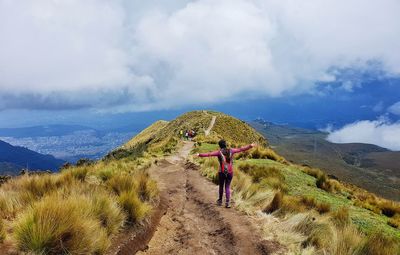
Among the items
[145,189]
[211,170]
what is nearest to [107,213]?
[145,189]

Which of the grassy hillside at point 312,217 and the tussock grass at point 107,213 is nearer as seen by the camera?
the grassy hillside at point 312,217

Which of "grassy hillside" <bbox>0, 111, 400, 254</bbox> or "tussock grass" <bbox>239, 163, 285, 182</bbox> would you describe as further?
"tussock grass" <bbox>239, 163, 285, 182</bbox>

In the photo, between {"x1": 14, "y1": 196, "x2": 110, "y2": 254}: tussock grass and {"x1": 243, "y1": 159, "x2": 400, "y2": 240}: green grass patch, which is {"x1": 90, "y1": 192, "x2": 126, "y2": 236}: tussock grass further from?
{"x1": 243, "y1": 159, "x2": 400, "y2": 240}: green grass patch

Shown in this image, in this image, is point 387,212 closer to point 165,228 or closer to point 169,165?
point 165,228

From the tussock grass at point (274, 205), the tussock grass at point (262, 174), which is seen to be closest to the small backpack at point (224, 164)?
the tussock grass at point (274, 205)

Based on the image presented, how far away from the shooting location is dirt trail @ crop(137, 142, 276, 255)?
11789mm

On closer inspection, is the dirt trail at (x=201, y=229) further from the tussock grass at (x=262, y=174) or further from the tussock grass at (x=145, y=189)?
the tussock grass at (x=262, y=174)

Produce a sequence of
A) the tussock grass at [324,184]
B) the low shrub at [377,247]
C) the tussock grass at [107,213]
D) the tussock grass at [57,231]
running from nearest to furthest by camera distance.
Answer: the tussock grass at [57,231] < the low shrub at [377,247] < the tussock grass at [107,213] < the tussock grass at [324,184]

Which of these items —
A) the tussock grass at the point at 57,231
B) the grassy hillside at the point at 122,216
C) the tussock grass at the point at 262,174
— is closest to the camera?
the tussock grass at the point at 57,231

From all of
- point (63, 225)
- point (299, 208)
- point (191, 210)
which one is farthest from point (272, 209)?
point (63, 225)

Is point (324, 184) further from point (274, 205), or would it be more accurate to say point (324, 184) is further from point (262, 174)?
point (274, 205)

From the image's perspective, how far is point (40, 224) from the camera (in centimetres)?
881

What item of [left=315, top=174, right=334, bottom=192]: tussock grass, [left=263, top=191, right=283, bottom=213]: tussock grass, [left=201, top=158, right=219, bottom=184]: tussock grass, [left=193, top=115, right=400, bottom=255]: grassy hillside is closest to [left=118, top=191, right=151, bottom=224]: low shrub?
[left=193, top=115, right=400, bottom=255]: grassy hillside

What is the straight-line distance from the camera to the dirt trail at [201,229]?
11789mm
